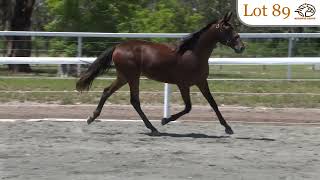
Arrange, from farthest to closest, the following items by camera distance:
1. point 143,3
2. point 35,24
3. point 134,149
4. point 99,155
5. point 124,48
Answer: point 35,24, point 143,3, point 124,48, point 134,149, point 99,155

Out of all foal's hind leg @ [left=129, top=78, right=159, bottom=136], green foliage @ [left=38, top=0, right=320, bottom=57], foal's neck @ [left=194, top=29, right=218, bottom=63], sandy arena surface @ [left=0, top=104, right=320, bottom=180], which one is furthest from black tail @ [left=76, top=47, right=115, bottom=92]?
green foliage @ [left=38, top=0, right=320, bottom=57]

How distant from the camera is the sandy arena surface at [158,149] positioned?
6.63 meters

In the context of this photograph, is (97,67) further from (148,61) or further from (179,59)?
(179,59)

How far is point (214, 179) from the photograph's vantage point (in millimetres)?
6324

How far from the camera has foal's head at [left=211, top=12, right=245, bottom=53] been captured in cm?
957

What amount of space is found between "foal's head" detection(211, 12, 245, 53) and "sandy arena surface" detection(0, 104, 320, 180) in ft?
4.63

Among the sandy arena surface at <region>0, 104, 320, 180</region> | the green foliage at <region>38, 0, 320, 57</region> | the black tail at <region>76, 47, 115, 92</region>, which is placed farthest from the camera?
the green foliage at <region>38, 0, 320, 57</region>

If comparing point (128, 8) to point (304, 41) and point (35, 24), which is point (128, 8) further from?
point (35, 24)

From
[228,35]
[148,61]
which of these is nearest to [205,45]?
[228,35]

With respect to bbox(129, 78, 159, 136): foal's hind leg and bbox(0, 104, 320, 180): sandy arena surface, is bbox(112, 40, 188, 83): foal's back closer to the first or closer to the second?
bbox(129, 78, 159, 136): foal's hind leg

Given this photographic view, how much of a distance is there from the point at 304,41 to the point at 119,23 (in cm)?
721

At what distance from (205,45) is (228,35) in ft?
1.30

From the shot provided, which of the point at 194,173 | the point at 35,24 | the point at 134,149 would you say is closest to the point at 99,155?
the point at 134,149

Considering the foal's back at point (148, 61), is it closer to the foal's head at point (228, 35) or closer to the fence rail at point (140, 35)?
the foal's head at point (228, 35)
